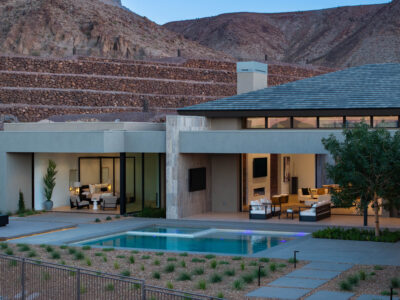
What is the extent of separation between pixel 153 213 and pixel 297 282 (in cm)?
1155

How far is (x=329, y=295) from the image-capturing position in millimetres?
12273

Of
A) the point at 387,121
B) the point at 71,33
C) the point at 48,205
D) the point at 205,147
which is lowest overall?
the point at 48,205

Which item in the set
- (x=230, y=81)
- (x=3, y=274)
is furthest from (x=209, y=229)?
(x=230, y=81)

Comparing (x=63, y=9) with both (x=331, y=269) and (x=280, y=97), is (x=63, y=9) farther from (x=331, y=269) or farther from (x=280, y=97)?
(x=331, y=269)

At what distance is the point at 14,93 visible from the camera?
4588 cm

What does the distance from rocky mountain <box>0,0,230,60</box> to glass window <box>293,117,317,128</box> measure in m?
45.3

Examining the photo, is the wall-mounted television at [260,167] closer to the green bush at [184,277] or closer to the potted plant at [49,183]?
the potted plant at [49,183]

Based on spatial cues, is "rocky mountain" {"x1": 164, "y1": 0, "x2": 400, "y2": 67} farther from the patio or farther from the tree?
the tree

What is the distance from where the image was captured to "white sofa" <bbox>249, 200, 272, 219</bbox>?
23.1 metres

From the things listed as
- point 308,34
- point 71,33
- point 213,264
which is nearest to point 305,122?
point 213,264

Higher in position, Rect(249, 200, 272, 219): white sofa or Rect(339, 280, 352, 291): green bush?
Rect(249, 200, 272, 219): white sofa

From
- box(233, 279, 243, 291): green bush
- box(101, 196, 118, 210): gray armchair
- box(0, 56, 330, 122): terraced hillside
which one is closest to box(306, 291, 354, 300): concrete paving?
box(233, 279, 243, 291): green bush

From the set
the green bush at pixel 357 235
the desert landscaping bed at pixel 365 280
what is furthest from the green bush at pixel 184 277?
the green bush at pixel 357 235

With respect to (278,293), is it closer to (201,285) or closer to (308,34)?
(201,285)
